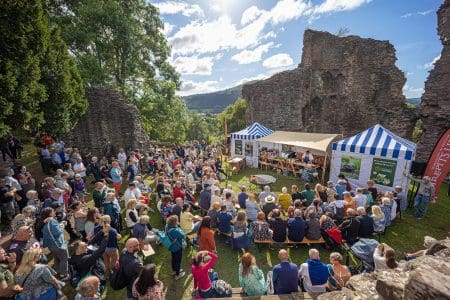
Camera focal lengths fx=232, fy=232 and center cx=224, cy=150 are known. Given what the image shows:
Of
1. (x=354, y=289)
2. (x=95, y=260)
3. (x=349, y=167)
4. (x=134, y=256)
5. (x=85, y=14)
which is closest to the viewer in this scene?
(x=354, y=289)

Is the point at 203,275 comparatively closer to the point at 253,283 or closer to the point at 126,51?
the point at 253,283

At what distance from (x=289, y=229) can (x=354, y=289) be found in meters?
3.16

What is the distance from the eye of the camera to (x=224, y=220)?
6.66m

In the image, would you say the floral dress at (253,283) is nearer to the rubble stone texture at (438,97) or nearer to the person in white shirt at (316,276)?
the person in white shirt at (316,276)

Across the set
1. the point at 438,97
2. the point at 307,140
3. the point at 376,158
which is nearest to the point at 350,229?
the point at 376,158

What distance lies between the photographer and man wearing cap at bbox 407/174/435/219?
8172 mm

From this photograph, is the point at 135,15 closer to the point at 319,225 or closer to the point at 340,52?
the point at 340,52


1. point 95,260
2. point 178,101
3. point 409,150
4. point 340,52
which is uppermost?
point 340,52

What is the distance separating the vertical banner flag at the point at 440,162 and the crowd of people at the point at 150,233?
4.95ft

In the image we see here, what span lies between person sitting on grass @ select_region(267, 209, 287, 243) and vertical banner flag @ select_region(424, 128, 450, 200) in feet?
22.7

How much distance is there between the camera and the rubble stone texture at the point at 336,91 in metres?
16.0

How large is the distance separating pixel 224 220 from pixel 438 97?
47.7 ft

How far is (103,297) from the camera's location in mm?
4879

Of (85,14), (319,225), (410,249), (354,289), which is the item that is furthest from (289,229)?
(85,14)
